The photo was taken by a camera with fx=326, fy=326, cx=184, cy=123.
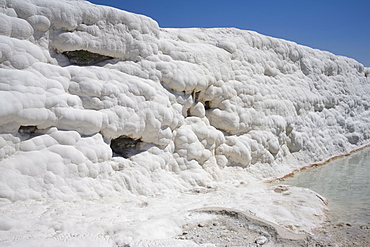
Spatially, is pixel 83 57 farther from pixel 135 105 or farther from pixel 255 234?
pixel 255 234

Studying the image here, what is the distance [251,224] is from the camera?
3385mm

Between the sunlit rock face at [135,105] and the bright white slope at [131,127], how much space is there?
0.06 feet

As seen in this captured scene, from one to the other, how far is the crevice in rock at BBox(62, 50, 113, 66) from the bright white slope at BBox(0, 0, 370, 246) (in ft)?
0.32

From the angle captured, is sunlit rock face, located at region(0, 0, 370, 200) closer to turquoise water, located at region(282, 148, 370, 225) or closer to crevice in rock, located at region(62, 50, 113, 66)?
crevice in rock, located at region(62, 50, 113, 66)

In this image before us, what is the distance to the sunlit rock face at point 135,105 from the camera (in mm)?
3785

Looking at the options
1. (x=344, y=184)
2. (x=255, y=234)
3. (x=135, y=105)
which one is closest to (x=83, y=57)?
(x=135, y=105)

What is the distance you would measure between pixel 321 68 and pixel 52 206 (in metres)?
8.37

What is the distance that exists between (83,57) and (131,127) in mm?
1261

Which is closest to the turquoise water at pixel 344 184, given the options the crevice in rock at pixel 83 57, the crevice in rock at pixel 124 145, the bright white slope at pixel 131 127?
the bright white slope at pixel 131 127

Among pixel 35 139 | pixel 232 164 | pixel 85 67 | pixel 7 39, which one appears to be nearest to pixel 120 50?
pixel 85 67

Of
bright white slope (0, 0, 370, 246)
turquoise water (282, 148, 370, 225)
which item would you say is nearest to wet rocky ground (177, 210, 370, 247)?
bright white slope (0, 0, 370, 246)

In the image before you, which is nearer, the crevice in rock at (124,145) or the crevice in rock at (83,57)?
the crevice in rock at (83,57)

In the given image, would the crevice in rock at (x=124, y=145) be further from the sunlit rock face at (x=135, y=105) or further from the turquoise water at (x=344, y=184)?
the turquoise water at (x=344, y=184)

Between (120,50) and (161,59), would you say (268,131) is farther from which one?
(120,50)
